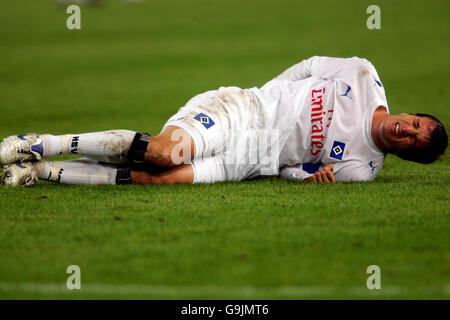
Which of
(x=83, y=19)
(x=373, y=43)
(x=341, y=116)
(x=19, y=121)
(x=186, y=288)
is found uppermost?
(x=83, y=19)

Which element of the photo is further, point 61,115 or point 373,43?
point 373,43

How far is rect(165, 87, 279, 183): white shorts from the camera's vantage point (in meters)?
5.28

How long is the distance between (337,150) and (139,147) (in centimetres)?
149

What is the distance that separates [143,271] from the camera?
3.54 metres

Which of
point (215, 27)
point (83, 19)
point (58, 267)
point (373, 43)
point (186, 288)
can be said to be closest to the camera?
point (186, 288)

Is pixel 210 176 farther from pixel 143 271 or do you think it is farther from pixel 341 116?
pixel 143 271

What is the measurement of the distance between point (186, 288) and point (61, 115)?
643cm

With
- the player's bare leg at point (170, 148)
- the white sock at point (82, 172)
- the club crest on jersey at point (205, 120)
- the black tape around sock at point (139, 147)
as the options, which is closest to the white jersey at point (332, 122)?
the club crest on jersey at point (205, 120)

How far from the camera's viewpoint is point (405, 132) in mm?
5293

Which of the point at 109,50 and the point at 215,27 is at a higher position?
the point at 215,27

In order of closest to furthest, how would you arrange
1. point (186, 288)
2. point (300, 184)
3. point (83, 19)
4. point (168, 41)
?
point (186, 288) → point (300, 184) → point (168, 41) → point (83, 19)

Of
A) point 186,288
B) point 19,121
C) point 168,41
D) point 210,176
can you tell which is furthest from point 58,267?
point 168,41

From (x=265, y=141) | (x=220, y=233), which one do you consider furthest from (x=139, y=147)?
(x=220, y=233)

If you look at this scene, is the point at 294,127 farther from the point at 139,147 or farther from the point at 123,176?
the point at 123,176
